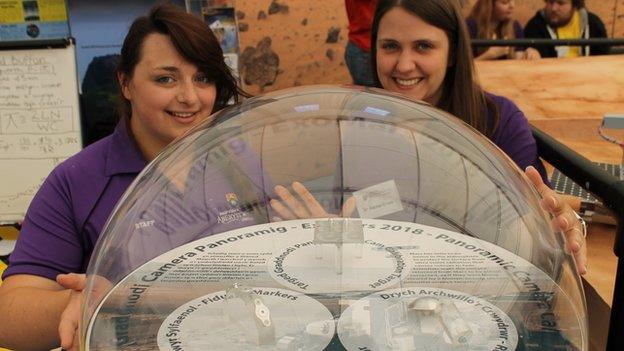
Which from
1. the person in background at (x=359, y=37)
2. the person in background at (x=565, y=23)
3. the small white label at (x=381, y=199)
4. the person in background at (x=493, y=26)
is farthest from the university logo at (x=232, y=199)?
the person in background at (x=565, y=23)

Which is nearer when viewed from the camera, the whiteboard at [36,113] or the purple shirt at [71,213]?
the purple shirt at [71,213]

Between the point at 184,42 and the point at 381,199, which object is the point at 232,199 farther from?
the point at 184,42

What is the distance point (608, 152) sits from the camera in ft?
6.03

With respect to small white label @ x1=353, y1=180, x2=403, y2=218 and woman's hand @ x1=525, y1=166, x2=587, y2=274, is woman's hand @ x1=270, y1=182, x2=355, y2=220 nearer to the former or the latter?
small white label @ x1=353, y1=180, x2=403, y2=218

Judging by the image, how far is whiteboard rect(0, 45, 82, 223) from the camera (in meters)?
2.80

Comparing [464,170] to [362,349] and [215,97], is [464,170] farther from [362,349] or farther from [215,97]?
[215,97]

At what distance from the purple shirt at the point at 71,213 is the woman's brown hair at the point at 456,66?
0.63 m

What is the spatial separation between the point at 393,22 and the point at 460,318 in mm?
871

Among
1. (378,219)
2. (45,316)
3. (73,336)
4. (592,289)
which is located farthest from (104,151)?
(592,289)

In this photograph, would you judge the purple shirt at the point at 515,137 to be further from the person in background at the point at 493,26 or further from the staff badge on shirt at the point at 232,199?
Result: the person in background at the point at 493,26

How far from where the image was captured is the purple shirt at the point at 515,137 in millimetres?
1255

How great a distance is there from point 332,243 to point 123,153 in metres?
0.64

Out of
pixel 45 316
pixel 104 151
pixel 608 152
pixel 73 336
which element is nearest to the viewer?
pixel 73 336

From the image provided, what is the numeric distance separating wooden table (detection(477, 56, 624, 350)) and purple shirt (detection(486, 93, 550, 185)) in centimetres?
19
